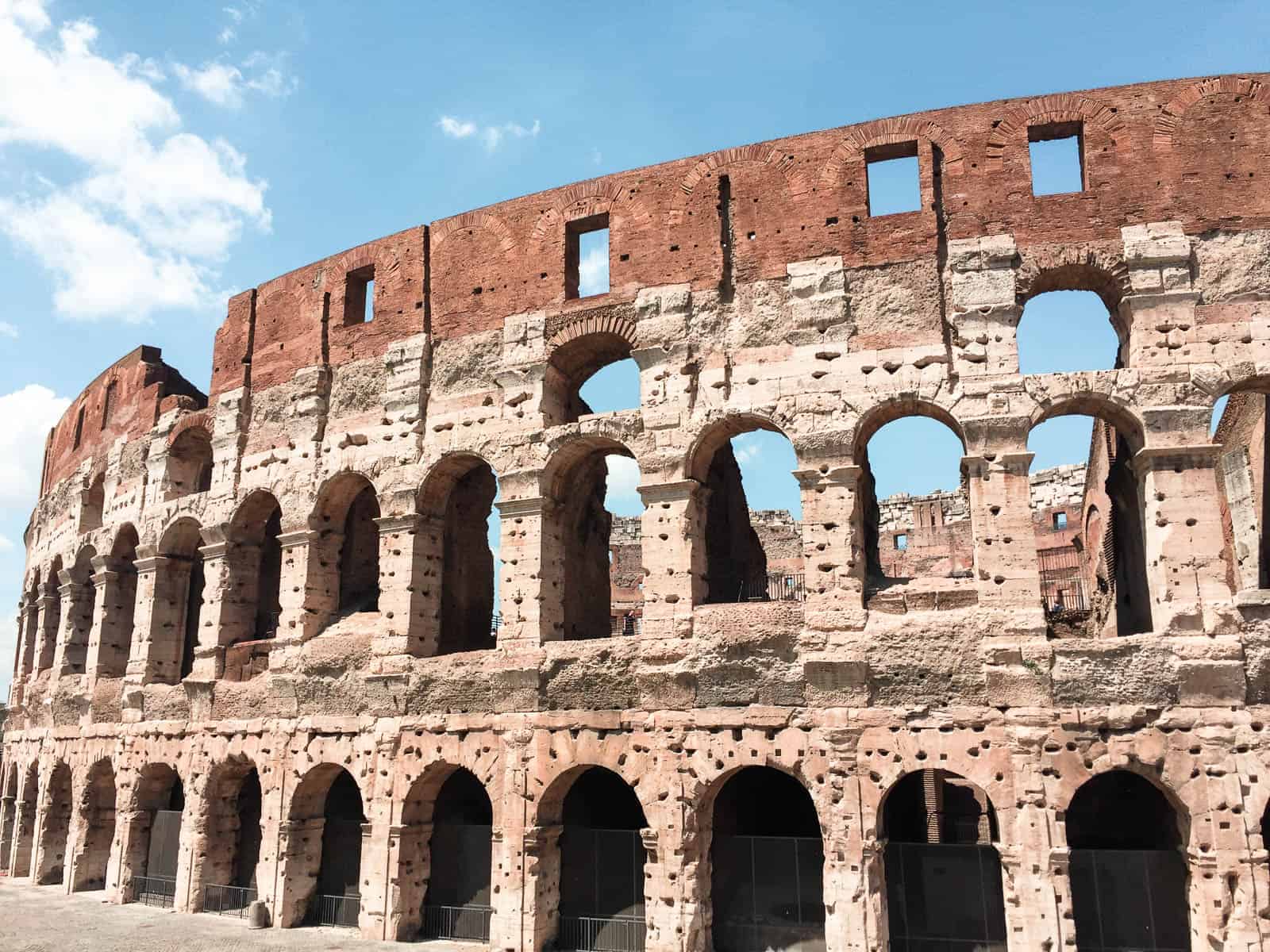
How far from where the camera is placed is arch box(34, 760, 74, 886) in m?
19.0

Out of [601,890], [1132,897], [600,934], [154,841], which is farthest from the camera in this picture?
[154,841]

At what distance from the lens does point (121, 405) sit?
66.9 feet

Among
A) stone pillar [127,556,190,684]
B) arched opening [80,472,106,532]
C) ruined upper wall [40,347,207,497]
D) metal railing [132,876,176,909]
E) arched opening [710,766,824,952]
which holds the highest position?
ruined upper wall [40,347,207,497]

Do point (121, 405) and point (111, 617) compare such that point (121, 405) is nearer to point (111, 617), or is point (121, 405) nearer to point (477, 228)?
point (111, 617)

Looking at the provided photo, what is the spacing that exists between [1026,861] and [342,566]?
1073 centimetres

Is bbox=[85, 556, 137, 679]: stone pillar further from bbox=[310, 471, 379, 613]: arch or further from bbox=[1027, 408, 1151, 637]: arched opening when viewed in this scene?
bbox=[1027, 408, 1151, 637]: arched opening

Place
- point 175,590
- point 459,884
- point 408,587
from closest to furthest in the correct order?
point 459,884, point 408,587, point 175,590

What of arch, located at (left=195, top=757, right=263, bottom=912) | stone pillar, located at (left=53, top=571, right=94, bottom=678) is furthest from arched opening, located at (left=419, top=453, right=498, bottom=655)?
stone pillar, located at (left=53, top=571, right=94, bottom=678)

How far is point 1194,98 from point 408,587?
11491mm

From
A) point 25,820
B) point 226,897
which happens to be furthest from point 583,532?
point 25,820

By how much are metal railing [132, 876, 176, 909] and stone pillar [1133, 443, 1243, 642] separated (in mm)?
14312

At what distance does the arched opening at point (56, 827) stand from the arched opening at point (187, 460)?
219 inches

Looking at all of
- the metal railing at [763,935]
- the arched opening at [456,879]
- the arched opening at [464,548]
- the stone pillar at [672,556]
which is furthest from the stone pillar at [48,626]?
the metal railing at [763,935]

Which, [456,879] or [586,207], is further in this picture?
[586,207]
